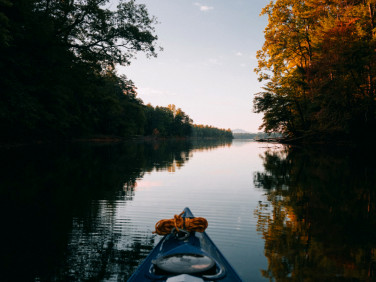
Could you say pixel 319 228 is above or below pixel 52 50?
below

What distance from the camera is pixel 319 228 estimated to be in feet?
18.9

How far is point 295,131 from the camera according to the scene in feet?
126

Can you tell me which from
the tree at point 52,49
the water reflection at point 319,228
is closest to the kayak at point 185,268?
the water reflection at point 319,228

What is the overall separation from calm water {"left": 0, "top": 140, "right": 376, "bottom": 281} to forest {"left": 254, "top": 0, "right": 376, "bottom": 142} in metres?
15.6

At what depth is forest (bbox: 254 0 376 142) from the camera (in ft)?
77.5

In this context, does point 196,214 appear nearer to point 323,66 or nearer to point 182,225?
point 182,225

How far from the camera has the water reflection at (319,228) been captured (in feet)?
13.1

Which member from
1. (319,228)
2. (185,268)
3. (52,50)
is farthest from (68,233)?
(52,50)

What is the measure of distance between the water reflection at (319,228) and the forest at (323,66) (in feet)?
52.9

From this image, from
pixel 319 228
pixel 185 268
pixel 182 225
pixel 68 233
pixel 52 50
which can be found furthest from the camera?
pixel 52 50

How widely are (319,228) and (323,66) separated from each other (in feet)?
77.8

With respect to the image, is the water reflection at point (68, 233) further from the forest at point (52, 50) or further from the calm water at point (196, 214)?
the forest at point (52, 50)

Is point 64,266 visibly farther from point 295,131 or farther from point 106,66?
point 295,131

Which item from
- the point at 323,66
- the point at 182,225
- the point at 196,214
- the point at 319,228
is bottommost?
the point at 196,214
